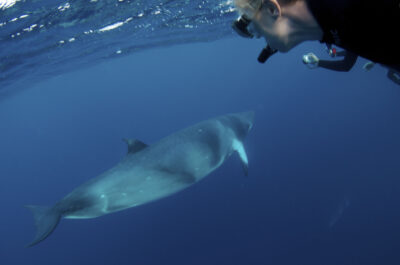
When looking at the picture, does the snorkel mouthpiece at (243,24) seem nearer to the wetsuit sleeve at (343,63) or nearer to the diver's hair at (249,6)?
the diver's hair at (249,6)

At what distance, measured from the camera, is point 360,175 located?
14.4 meters

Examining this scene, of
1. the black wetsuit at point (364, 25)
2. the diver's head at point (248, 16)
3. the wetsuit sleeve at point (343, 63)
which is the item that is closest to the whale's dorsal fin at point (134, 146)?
the wetsuit sleeve at point (343, 63)

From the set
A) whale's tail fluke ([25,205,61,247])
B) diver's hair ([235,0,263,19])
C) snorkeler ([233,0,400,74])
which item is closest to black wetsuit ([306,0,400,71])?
snorkeler ([233,0,400,74])

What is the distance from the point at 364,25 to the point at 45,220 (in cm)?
829

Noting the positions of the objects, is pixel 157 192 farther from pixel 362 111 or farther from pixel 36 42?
pixel 362 111

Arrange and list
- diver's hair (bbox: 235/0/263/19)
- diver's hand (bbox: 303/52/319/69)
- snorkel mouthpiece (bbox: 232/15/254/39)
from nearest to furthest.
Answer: diver's hair (bbox: 235/0/263/19)
snorkel mouthpiece (bbox: 232/15/254/39)
diver's hand (bbox: 303/52/319/69)

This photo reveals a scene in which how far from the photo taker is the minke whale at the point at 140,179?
744 cm

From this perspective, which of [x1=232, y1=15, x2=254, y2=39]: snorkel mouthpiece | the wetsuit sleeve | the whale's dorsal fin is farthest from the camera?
the whale's dorsal fin

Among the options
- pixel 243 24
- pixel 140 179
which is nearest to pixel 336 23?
pixel 243 24

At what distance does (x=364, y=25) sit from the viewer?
1778mm

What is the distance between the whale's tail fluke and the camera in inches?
278

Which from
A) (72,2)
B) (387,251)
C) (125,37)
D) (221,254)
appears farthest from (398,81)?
(125,37)

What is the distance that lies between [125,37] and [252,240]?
18.6 meters

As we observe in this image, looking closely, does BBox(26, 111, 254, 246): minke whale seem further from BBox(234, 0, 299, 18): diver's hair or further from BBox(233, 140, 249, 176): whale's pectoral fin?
BBox(234, 0, 299, 18): diver's hair
